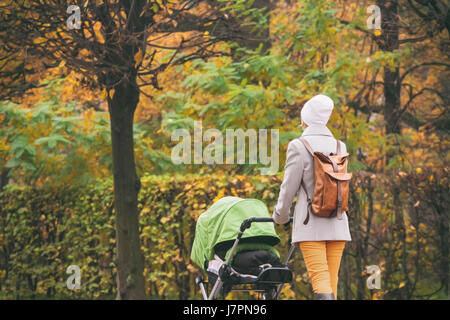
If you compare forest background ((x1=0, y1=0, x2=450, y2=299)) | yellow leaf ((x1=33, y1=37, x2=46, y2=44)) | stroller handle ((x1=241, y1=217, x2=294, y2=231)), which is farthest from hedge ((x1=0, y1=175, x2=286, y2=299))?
stroller handle ((x1=241, y1=217, x2=294, y2=231))

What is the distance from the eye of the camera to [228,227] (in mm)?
5383

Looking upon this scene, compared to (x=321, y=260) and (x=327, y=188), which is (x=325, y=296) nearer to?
(x=321, y=260)

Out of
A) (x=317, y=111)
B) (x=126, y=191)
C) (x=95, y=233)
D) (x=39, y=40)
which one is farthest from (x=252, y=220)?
(x=95, y=233)

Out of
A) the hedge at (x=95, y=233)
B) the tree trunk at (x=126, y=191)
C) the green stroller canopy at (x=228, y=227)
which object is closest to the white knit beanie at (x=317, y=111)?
the green stroller canopy at (x=228, y=227)

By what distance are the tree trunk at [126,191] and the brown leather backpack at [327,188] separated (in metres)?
3.52

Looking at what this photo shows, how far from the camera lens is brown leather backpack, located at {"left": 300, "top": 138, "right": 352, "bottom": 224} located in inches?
178

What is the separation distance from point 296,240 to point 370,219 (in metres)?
3.64

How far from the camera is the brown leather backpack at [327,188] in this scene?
14.9 ft

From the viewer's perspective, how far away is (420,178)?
7855 millimetres

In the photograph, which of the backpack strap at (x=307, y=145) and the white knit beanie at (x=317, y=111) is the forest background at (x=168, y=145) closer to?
the white knit beanie at (x=317, y=111)

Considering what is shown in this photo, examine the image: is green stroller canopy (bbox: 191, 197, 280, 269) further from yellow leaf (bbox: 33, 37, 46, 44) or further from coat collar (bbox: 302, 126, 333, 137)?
yellow leaf (bbox: 33, 37, 46, 44)

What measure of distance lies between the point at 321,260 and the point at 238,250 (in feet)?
3.31

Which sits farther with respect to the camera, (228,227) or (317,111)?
(228,227)

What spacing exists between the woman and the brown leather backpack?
0.06 meters
